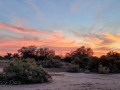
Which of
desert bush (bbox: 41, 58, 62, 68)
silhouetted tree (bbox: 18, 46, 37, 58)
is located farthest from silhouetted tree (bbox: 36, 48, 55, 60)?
desert bush (bbox: 41, 58, 62, 68)

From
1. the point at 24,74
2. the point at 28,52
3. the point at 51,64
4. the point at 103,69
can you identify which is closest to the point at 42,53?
the point at 28,52

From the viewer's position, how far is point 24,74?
23594 millimetres

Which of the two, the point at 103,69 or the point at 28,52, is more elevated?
the point at 28,52

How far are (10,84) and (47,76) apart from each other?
13.1 ft

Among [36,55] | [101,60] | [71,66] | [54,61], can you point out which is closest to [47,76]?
[71,66]

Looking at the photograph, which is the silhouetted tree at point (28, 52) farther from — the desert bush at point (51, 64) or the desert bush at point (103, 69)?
the desert bush at point (103, 69)

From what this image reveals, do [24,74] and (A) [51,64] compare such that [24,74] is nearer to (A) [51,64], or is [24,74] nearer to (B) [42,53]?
(A) [51,64]

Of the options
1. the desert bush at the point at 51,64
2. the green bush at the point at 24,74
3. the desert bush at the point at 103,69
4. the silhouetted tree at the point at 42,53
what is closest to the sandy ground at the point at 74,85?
the green bush at the point at 24,74

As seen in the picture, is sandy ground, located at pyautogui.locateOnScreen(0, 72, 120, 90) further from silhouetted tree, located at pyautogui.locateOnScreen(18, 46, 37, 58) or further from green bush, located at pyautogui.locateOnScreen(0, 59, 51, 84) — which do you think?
silhouetted tree, located at pyautogui.locateOnScreen(18, 46, 37, 58)

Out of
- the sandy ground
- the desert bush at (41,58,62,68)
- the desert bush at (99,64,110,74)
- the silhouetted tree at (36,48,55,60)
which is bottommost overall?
the sandy ground

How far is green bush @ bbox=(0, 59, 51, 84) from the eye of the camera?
915 inches

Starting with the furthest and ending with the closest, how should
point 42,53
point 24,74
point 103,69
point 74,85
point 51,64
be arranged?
point 42,53 < point 51,64 < point 103,69 < point 24,74 < point 74,85

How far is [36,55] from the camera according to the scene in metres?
62.5

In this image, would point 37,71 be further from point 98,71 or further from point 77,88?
point 98,71
